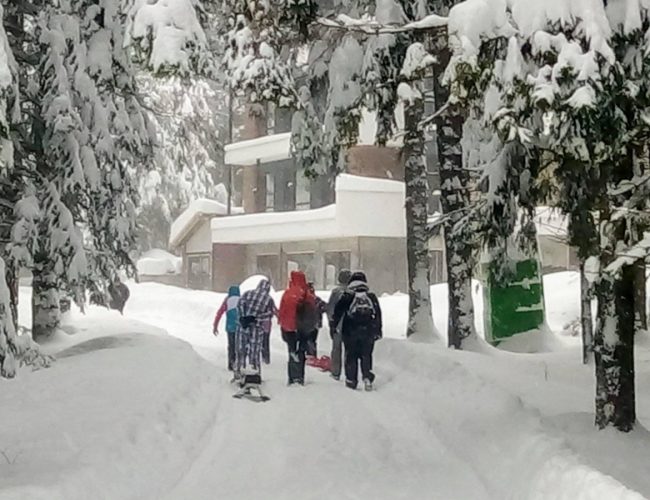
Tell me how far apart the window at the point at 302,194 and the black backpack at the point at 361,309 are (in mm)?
23600

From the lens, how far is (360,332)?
1338cm

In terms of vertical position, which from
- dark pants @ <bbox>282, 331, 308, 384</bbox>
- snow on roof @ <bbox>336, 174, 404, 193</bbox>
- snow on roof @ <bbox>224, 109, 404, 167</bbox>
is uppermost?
snow on roof @ <bbox>224, 109, 404, 167</bbox>

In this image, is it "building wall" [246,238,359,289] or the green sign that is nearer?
the green sign

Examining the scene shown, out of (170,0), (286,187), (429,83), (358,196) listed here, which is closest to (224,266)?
(286,187)

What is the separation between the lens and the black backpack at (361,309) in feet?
44.0

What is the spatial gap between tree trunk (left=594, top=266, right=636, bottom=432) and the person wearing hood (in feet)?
17.5

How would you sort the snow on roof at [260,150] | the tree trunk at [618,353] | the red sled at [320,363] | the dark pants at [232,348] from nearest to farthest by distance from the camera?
the tree trunk at [618,353], the dark pants at [232,348], the red sled at [320,363], the snow on roof at [260,150]

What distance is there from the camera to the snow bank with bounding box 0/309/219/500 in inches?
295

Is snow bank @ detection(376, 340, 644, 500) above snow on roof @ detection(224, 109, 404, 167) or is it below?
below

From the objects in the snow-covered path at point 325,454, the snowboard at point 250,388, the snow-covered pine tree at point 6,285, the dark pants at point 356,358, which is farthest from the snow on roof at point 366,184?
the snow-covered pine tree at point 6,285

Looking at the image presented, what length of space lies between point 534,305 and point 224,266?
2355 centimetres

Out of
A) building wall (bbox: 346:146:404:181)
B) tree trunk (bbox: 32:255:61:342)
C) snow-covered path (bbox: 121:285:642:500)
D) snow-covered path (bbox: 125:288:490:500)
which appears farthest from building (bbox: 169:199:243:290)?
snow-covered path (bbox: 125:288:490:500)

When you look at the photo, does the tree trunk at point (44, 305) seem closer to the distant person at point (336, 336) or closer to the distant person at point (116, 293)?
the distant person at point (116, 293)

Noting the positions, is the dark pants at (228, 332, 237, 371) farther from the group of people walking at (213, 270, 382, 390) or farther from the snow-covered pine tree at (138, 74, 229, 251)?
the snow-covered pine tree at (138, 74, 229, 251)
